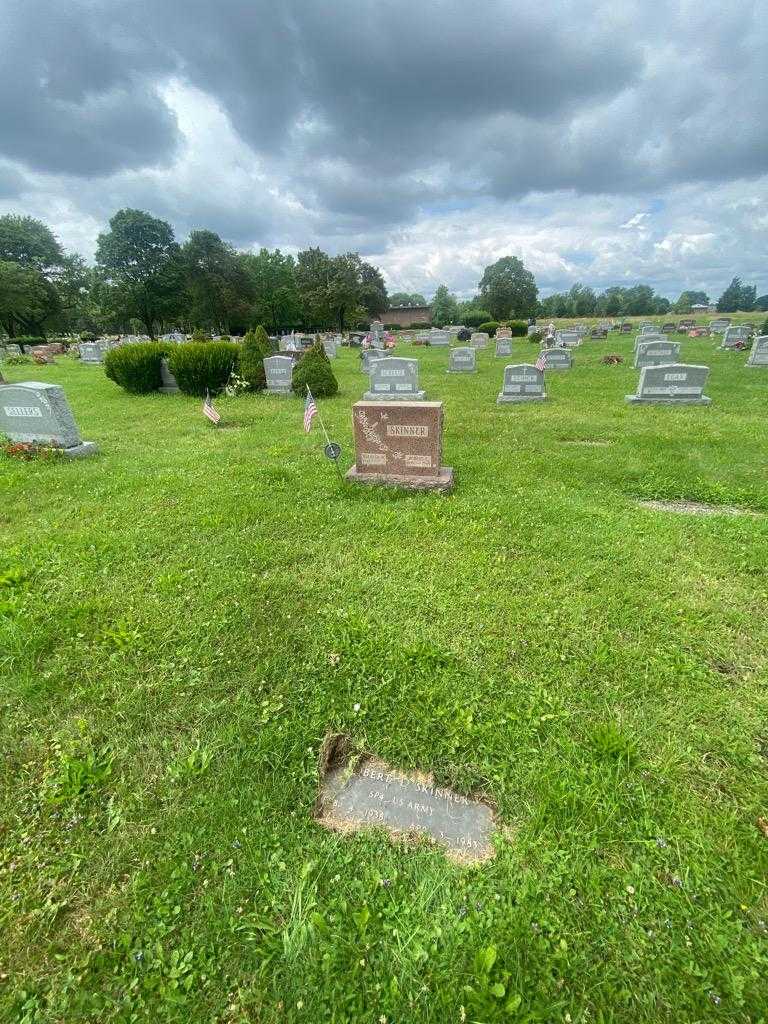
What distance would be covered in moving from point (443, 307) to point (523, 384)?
2985 inches

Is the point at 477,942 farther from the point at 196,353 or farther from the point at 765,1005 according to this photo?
the point at 196,353

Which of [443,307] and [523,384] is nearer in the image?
[523,384]

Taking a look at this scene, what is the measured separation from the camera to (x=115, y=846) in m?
2.04

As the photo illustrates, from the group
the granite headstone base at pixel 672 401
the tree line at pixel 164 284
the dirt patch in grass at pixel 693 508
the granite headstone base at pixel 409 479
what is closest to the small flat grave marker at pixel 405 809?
the granite headstone base at pixel 409 479

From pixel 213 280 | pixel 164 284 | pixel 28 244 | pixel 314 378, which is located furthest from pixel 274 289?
pixel 314 378

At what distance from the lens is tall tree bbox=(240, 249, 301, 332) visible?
187ft

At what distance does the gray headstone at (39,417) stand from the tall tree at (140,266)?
42412 mm

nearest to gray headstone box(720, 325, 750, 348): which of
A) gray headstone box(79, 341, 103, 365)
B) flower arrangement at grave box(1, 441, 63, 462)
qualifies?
flower arrangement at grave box(1, 441, 63, 462)

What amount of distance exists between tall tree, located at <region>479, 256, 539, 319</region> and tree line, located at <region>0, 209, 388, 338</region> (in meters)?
16.7

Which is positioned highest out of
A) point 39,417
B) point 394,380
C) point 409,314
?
point 409,314

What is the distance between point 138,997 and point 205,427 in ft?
31.1

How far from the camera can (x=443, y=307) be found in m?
79.6

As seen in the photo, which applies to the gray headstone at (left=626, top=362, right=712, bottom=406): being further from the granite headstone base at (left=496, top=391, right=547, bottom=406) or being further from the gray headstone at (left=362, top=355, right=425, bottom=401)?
the gray headstone at (left=362, top=355, right=425, bottom=401)

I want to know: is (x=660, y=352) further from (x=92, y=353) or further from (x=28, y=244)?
(x=28, y=244)
